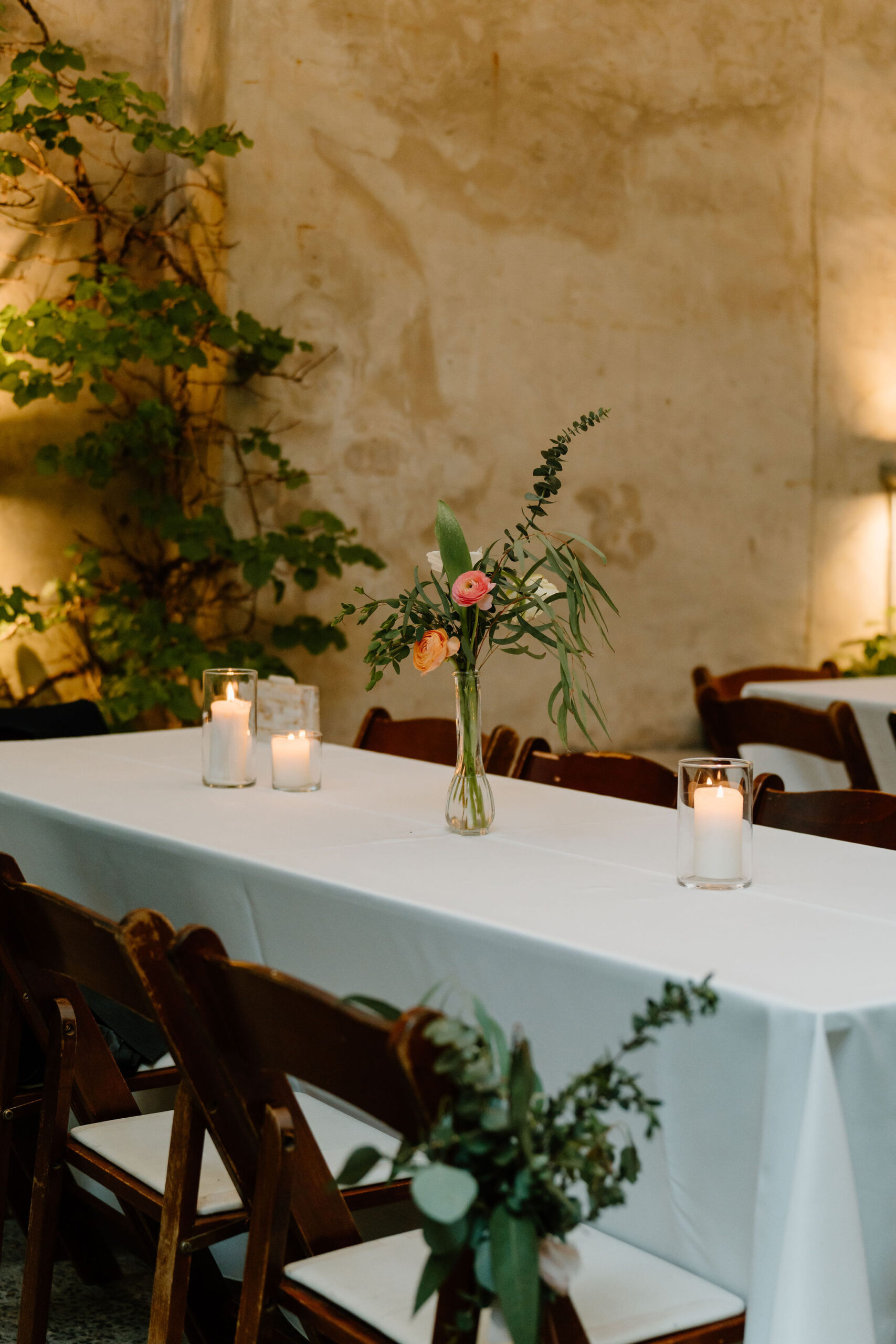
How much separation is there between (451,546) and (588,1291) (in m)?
1.14

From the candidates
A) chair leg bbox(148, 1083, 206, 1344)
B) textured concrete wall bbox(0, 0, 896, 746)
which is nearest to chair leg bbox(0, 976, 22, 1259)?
chair leg bbox(148, 1083, 206, 1344)

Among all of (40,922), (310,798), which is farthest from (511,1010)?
(310,798)

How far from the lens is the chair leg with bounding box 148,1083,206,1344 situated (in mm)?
1675

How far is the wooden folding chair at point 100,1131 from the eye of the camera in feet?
5.53

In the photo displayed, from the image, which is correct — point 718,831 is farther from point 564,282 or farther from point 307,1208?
point 564,282

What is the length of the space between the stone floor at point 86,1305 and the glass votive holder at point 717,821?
3.96 ft

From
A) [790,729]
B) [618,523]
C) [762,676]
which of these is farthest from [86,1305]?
[618,523]

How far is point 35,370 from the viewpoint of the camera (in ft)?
16.9

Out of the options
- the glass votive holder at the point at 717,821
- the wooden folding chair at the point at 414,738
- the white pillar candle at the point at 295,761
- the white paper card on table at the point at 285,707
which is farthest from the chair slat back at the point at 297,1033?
the wooden folding chair at the point at 414,738

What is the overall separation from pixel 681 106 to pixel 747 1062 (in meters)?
6.13

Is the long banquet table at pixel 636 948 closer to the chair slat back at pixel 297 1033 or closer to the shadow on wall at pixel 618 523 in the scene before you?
the chair slat back at pixel 297 1033

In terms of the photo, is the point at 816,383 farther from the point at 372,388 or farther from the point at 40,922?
the point at 40,922

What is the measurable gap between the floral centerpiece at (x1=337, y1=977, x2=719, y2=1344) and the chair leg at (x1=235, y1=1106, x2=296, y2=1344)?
13.6 inches

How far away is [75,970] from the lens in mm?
1744
